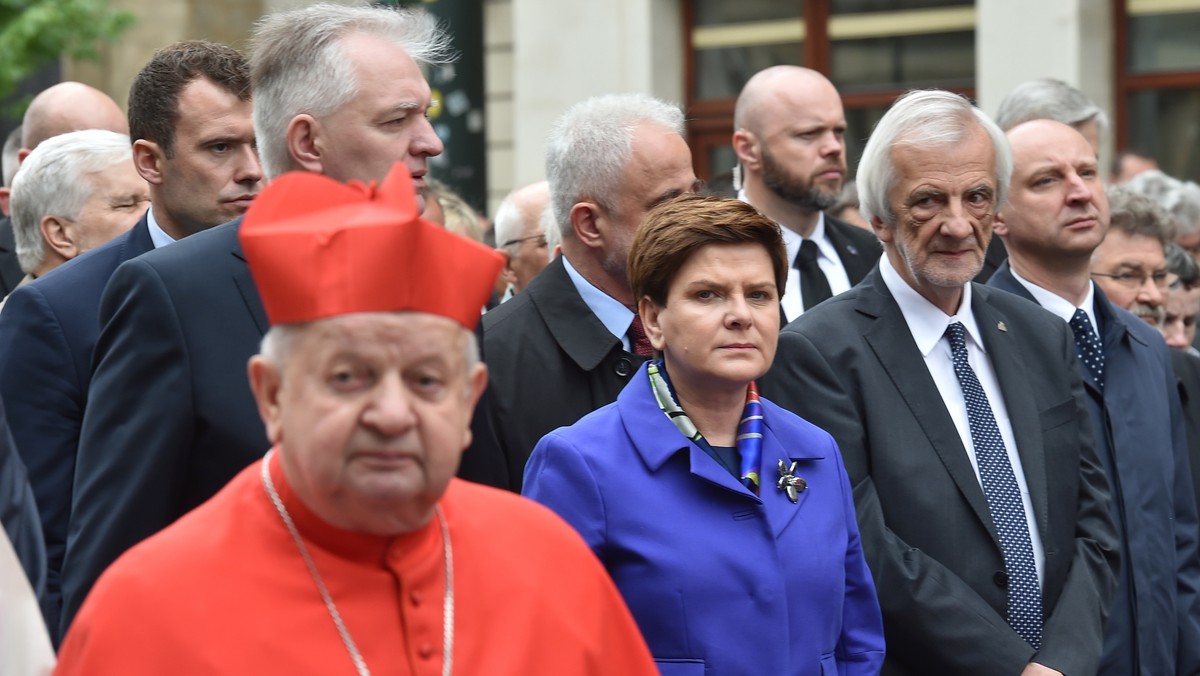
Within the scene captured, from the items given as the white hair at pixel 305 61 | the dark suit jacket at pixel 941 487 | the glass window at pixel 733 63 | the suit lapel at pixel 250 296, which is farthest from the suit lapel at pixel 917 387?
the glass window at pixel 733 63

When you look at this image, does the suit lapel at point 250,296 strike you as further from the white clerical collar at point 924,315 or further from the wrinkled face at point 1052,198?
the wrinkled face at point 1052,198

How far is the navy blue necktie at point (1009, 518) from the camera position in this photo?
450 centimetres

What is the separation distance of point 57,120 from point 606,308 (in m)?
3.11

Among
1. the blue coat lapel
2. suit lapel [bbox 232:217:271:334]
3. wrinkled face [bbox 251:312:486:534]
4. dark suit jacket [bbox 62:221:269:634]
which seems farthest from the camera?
the blue coat lapel

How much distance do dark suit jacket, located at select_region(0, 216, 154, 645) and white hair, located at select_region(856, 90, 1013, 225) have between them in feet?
6.83

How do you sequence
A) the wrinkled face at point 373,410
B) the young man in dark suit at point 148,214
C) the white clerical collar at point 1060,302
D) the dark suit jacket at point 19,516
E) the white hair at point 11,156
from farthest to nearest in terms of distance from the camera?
the white hair at point 11,156 → the white clerical collar at point 1060,302 → the young man in dark suit at point 148,214 → the dark suit jacket at point 19,516 → the wrinkled face at point 373,410

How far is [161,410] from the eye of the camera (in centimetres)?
343

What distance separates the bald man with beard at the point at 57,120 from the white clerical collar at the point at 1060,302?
3.51 meters

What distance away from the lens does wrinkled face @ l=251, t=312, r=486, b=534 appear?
2.48m

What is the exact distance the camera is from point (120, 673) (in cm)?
249

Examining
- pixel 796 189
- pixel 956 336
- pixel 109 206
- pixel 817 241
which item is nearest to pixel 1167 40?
pixel 796 189

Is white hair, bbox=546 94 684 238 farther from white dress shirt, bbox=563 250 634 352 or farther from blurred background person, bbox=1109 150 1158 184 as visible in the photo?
blurred background person, bbox=1109 150 1158 184

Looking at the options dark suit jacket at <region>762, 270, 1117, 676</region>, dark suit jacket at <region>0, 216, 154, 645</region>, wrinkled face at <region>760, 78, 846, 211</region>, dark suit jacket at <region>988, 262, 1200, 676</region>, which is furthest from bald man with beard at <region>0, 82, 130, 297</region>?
dark suit jacket at <region>988, 262, 1200, 676</region>

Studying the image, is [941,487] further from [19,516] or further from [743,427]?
[19,516]
